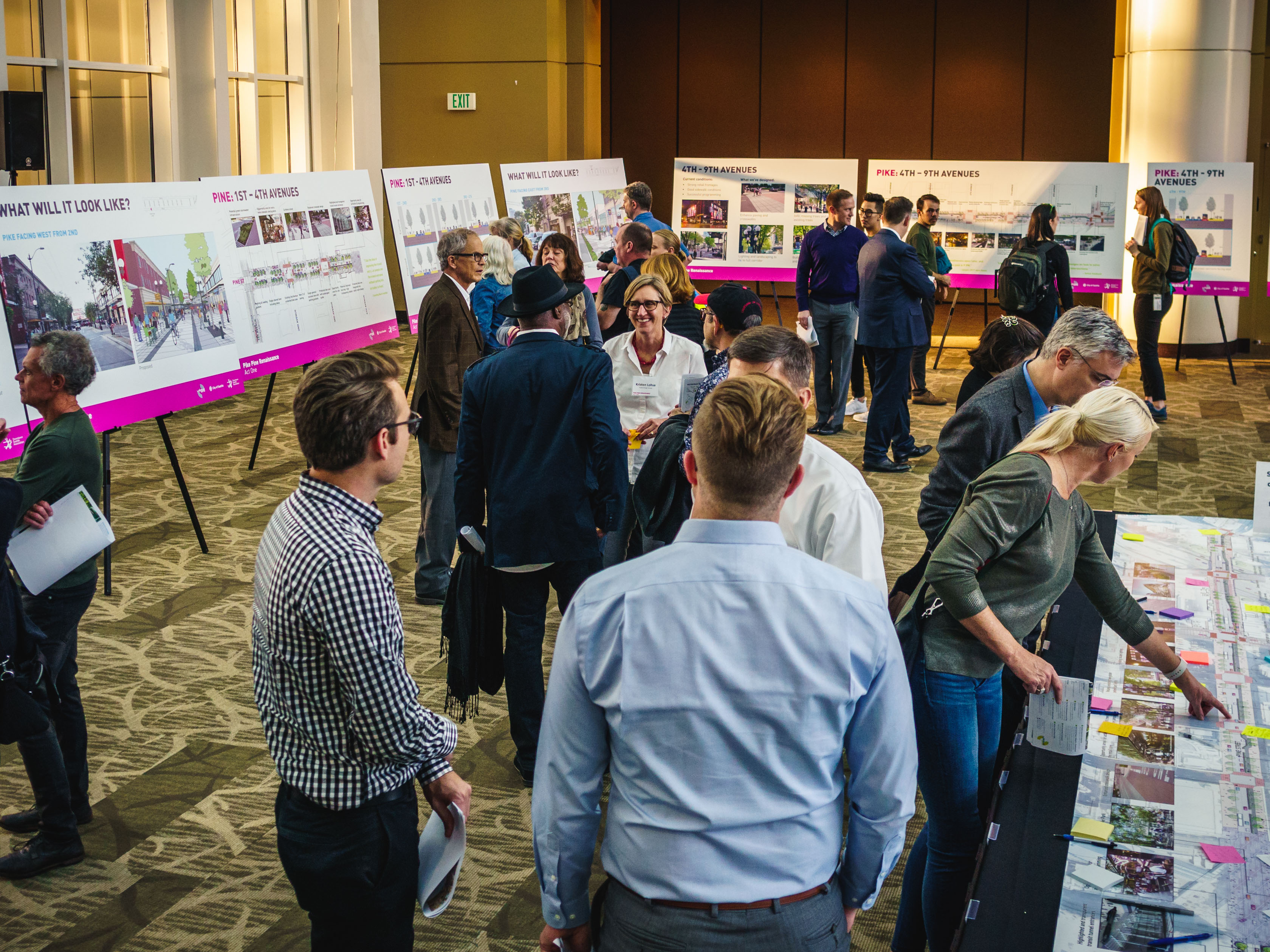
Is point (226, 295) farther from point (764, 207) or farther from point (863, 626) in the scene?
point (764, 207)

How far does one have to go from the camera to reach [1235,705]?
277 centimetres

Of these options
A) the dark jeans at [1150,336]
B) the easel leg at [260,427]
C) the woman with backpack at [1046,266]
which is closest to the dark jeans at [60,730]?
the easel leg at [260,427]

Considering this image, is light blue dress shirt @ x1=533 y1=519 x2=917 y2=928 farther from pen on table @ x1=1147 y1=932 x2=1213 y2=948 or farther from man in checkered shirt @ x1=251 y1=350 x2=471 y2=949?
pen on table @ x1=1147 y1=932 x2=1213 y2=948

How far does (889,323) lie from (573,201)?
15.7 feet

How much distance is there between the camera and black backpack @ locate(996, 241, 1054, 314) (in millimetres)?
7910

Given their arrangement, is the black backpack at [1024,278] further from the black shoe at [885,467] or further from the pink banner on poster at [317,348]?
the pink banner on poster at [317,348]

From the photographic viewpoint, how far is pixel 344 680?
1901 mm

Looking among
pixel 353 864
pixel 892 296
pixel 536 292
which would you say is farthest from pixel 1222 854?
pixel 892 296

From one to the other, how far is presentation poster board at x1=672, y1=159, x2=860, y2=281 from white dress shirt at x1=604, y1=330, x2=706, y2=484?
7301 mm

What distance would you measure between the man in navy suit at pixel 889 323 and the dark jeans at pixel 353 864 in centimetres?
579

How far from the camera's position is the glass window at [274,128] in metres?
10.9

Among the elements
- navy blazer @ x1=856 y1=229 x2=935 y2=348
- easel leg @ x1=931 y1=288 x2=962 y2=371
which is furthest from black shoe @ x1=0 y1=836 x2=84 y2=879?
easel leg @ x1=931 y1=288 x2=962 y2=371

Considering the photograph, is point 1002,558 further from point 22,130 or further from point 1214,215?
point 1214,215

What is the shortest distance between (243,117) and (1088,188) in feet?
25.0
